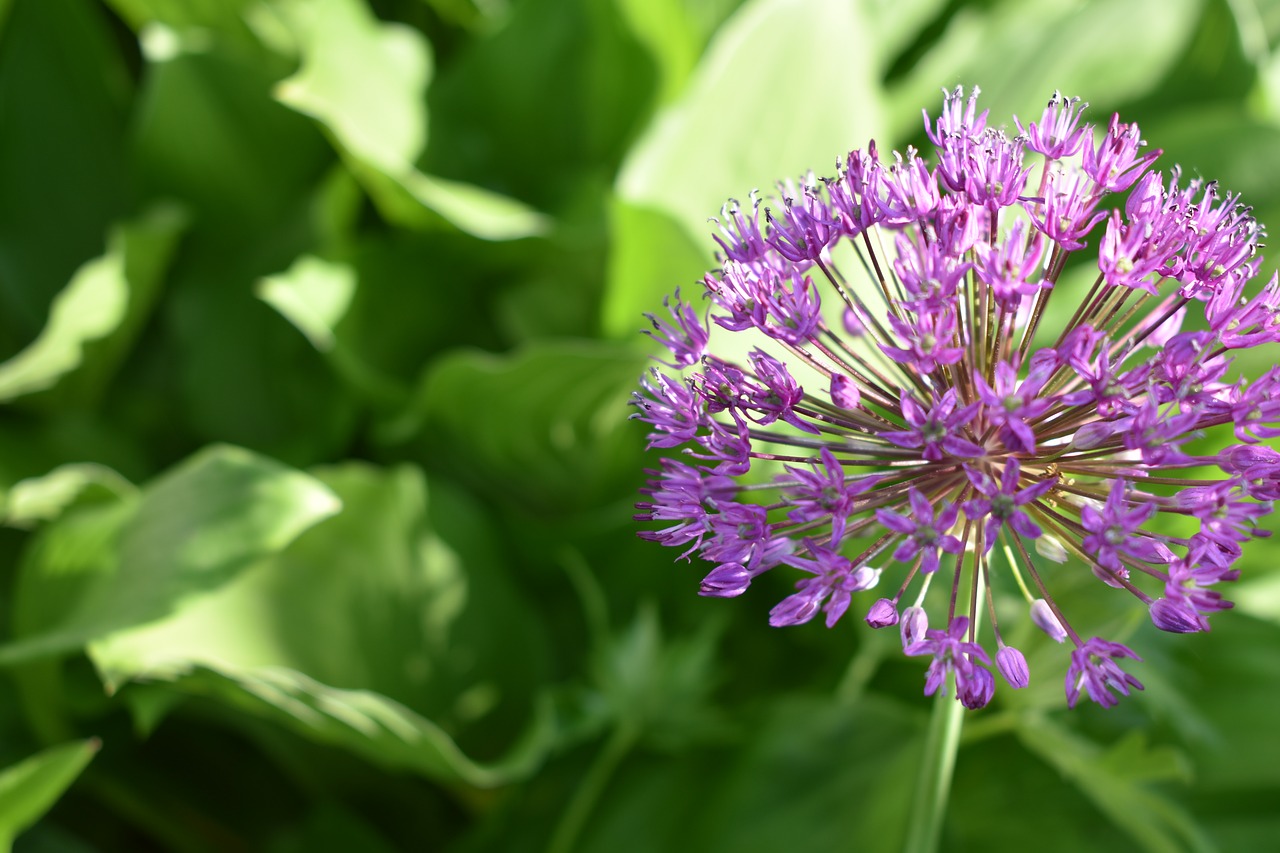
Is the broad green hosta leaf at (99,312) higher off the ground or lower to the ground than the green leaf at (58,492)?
higher

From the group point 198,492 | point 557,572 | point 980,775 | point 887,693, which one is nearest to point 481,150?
point 557,572

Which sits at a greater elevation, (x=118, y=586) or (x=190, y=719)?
(x=118, y=586)

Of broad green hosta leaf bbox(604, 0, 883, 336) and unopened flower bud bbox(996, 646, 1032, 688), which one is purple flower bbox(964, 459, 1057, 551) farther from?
broad green hosta leaf bbox(604, 0, 883, 336)

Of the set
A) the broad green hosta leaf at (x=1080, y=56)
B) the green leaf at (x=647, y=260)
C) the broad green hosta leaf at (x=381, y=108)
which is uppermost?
the broad green hosta leaf at (x=1080, y=56)

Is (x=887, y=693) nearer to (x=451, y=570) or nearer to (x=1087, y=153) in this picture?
(x=451, y=570)

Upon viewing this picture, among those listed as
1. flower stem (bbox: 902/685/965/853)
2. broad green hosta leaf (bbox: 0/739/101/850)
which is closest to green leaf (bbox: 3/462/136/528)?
broad green hosta leaf (bbox: 0/739/101/850)

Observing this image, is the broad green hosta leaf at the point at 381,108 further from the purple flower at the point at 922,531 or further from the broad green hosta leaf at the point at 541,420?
the purple flower at the point at 922,531

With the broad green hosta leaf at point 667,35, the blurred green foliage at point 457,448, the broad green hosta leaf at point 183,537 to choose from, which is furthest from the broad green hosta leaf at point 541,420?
the broad green hosta leaf at point 667,35

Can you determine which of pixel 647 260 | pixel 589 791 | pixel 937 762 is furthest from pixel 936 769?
pixel 647 260
